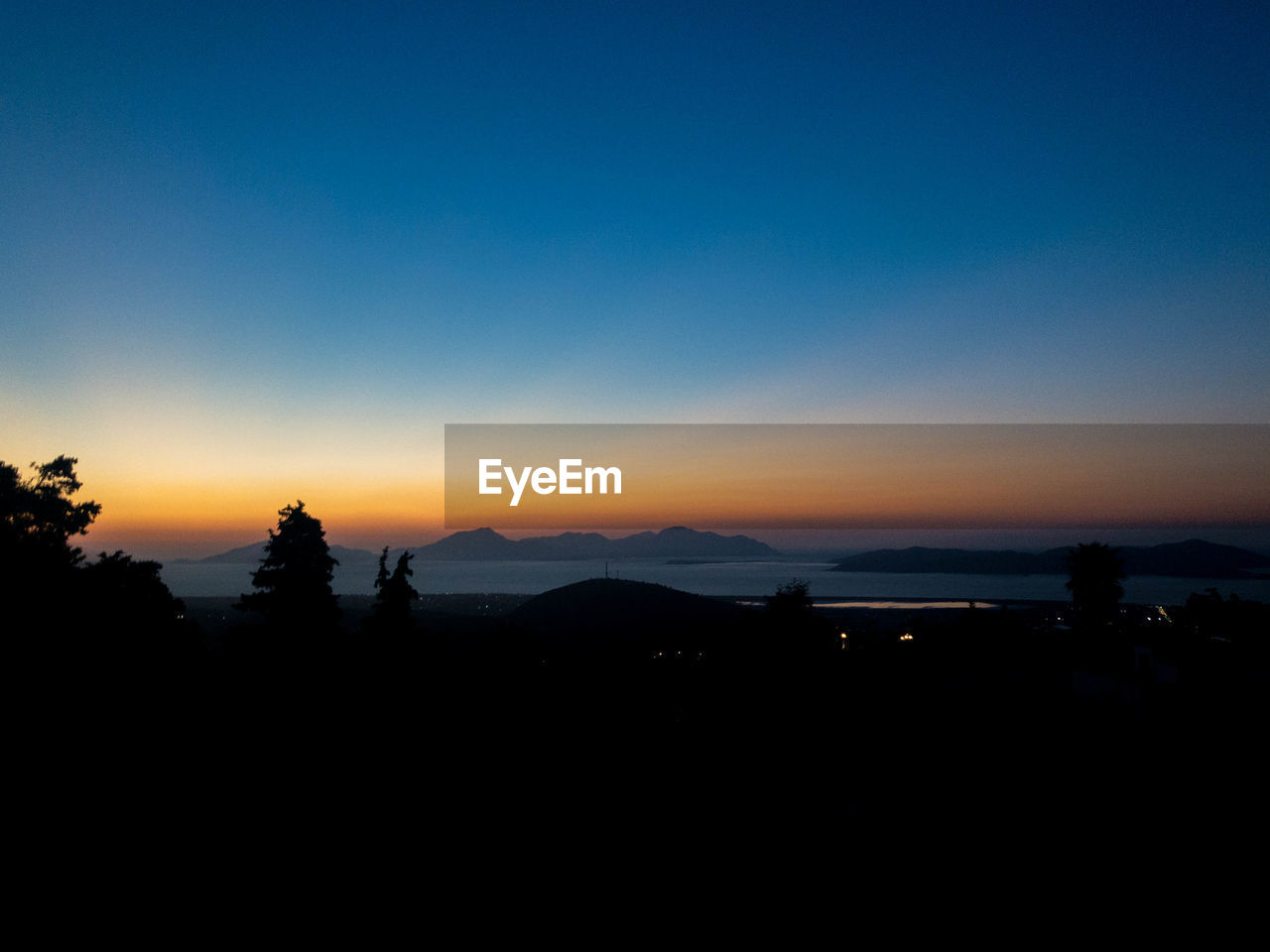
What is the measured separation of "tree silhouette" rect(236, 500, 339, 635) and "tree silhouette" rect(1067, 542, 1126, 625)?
54069 millimetres

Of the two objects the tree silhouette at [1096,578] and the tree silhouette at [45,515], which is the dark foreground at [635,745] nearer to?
the tree silhouette at [45,515]

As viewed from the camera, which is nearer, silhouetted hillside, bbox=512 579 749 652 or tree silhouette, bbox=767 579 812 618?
tree silhouette, bbox=767 579 812 618

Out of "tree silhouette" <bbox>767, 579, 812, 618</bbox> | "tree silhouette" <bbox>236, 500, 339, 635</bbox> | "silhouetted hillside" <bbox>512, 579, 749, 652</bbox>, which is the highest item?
"tree silhouette" <bbox>236, 500, 339, 635</bbox>

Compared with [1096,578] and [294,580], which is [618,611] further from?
[294,580]

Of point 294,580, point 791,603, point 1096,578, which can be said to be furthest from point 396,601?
point 1096,578

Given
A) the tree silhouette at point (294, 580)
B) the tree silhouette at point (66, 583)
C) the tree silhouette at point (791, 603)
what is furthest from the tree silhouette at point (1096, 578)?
the tree silhouette at point (66, 583)

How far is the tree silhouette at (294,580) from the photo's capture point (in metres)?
30.1

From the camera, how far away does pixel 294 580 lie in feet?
100

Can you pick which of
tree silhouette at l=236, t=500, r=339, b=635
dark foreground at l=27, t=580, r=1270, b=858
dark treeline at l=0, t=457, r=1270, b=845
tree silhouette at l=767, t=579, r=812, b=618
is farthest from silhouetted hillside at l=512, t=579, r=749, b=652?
tree silhouette at l=236, t=500, r=339, b=635

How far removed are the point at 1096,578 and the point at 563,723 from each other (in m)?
48.4

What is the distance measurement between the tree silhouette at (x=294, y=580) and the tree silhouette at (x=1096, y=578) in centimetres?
5407

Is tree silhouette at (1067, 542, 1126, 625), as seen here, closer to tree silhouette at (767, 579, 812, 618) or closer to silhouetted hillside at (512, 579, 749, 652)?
tree silhouette at (767, 579, 812, 618)

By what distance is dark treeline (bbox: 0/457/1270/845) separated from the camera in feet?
52.2

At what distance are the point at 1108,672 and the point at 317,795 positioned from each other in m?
32.6
